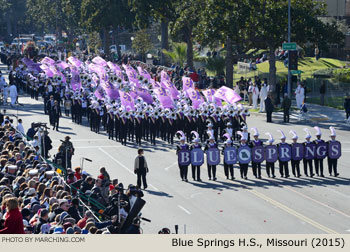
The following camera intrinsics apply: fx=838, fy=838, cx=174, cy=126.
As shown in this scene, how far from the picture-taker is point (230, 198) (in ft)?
81.3

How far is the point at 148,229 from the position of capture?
69.8 ft

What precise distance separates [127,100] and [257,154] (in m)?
8.49

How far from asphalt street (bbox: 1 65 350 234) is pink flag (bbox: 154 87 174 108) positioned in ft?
5.95

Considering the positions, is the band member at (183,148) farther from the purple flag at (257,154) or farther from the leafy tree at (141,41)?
the leafy tree at (141,41)

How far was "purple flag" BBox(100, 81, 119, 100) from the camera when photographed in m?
36.8

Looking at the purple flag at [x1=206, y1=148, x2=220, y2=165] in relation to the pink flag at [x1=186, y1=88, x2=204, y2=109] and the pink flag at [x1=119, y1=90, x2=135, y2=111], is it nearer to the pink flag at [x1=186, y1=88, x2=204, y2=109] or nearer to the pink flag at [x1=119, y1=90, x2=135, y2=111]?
the pink flag at [x1=186, y1=88, x2=204, y2=109]

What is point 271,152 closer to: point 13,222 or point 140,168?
point 140,168

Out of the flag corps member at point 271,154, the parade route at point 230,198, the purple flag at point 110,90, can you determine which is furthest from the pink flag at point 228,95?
the flag corps member at point 271,154

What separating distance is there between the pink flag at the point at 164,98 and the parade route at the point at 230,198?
180 centimetres

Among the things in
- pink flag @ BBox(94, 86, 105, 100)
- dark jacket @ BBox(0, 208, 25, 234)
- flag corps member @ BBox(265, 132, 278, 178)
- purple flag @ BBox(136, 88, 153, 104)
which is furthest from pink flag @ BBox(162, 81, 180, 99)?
dark jacket @ BBox(0, 208, 25, 234)

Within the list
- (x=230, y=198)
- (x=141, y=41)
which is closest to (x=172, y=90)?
(x=230, y=198)

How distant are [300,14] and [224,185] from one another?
19.5 m
